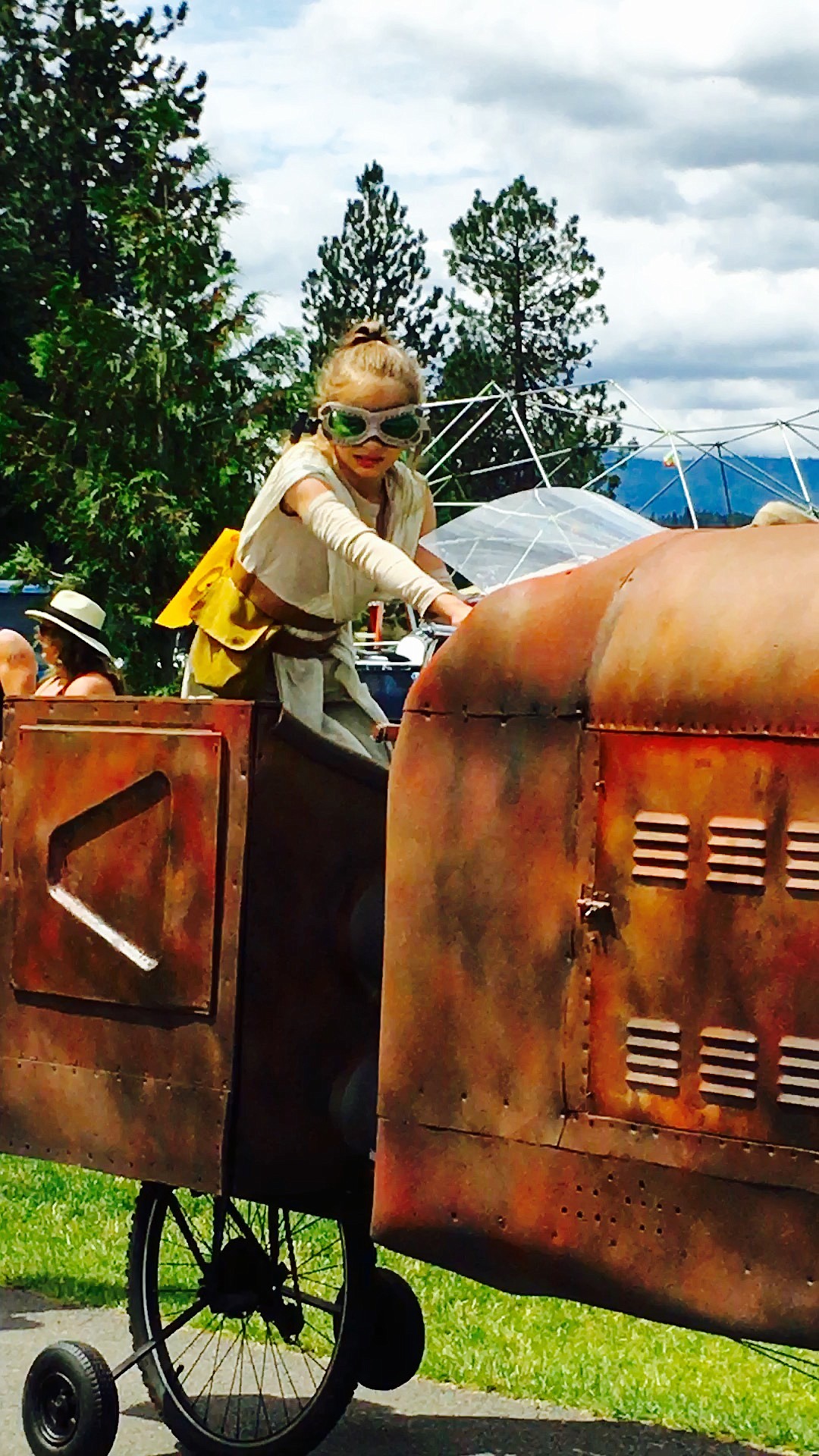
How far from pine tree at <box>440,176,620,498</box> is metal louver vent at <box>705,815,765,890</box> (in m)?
46.6

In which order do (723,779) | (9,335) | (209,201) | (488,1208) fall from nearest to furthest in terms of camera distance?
(723,779)
(488,1208)
(209,201)
(9,335)

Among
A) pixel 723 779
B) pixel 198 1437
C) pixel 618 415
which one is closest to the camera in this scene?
pixel 723 779

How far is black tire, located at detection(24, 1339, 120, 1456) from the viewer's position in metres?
4.88

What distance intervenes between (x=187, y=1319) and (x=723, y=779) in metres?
2.29

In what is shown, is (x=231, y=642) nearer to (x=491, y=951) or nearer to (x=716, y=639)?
(x=491, y=951)

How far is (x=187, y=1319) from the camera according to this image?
16.6 ft

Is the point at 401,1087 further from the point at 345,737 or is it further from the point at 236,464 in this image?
the point at 236,464

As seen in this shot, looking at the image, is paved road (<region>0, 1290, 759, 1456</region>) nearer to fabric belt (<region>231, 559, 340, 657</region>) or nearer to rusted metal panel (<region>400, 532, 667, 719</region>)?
fabric belt (<region>231, 559, 340, 657</region>)

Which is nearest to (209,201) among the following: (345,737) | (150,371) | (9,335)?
(150,371)

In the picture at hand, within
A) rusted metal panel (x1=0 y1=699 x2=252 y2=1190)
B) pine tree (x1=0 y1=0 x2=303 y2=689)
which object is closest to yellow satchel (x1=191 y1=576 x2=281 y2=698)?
rusted metal panel (x1=0 y1=699 x2=252 y2=1190)

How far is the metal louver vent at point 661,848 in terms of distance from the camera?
139 inches

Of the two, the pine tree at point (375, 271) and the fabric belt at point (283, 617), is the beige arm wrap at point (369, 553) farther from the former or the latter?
the pine tree at point (375, 271)

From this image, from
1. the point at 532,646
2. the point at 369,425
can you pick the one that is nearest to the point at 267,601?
the point at 369,425

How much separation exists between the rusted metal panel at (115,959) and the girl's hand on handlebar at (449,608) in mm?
525
